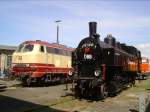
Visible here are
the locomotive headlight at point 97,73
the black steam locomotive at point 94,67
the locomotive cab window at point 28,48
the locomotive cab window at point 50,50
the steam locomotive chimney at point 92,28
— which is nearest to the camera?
the locomotive headlight at point 97,73

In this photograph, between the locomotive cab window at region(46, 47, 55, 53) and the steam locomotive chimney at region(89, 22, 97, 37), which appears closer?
the steam locomotive chimney at region(89, 22, 97, 37)

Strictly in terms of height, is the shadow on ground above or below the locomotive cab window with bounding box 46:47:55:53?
below

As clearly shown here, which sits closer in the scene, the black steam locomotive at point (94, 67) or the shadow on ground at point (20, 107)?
the shadow on ground at point (20, 107)

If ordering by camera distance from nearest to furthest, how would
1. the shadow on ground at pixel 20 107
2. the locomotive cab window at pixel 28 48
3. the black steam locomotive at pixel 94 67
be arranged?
the shadow on ground at pixel 20 107, the black steam locomotive at pixel 94 67, the locomotive cab window at pixel 28 48

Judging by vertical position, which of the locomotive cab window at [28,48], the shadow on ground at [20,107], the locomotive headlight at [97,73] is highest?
the locomotive cab window at [28,48]

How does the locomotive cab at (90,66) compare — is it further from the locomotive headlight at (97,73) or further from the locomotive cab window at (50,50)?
the locomotive cab window at (50,50)

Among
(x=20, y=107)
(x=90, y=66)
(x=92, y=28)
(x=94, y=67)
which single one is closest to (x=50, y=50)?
(x=92, y=28)

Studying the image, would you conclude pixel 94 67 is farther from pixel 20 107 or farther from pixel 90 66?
pixel 20 107

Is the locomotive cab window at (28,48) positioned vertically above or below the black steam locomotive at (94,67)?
above

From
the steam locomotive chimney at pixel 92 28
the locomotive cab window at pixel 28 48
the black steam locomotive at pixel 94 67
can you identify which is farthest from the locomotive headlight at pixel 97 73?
the locomotive cab window at pixel 28 48

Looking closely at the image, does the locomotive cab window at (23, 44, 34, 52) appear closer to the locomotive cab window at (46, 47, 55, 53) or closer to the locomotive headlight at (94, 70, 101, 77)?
the locomotive cab window at (46, 47, 55, 53)

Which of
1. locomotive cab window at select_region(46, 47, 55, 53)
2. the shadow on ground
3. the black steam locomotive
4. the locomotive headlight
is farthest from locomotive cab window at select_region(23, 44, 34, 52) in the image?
the shadow on ground

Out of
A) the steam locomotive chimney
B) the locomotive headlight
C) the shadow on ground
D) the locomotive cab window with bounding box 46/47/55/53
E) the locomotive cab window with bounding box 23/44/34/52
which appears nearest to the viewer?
the shadow on ground

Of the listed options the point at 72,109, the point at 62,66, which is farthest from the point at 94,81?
the point at 62,66
